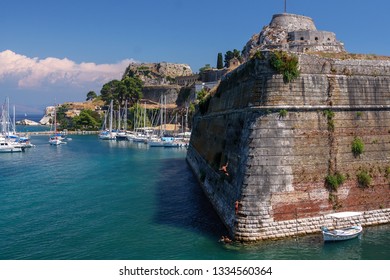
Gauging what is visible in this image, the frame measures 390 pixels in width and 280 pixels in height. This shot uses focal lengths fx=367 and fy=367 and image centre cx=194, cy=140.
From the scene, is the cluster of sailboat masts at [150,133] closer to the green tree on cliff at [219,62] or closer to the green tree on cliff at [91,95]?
the green tree on cliff at [219,62]

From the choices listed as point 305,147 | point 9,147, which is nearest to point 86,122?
point 9,147

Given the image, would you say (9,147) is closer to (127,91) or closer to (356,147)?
(127,91)

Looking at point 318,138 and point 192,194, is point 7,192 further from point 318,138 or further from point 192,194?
point 318,138

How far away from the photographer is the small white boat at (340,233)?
56.6 feet

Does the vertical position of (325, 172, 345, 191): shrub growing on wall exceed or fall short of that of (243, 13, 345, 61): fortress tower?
it falls short

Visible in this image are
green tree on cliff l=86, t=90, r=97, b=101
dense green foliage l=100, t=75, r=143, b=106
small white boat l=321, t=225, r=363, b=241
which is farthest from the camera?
green tree on cliff l=86, t=90, r=97, b=101

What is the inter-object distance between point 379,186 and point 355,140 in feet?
9.37

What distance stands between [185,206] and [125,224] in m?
4.96

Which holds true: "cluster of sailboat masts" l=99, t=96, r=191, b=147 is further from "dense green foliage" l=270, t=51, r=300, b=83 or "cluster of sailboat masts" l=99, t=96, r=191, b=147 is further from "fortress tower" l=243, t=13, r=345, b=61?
"dense green foliage" l=270, t=51, r=300, b=83

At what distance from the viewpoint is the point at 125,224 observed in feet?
70.8

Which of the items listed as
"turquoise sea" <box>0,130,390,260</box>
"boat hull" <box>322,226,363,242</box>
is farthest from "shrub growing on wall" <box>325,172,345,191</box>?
"turquoise sea" <box>0,130,390,260</box>

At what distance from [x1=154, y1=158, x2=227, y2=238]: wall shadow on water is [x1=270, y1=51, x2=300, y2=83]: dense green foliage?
8662 mm

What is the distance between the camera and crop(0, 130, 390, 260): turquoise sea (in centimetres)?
1677

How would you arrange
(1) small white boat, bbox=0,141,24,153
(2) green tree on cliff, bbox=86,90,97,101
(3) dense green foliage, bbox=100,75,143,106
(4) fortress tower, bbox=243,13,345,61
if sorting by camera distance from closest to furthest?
(4) fortress tower, bbox=243,13,345,61 → (1) small white boat, bbox=0,141,24,153 → (3) dense green foliage, bbox=100,75,143,106 → (2) green tree on cliff, bbox=86,90,97,101
